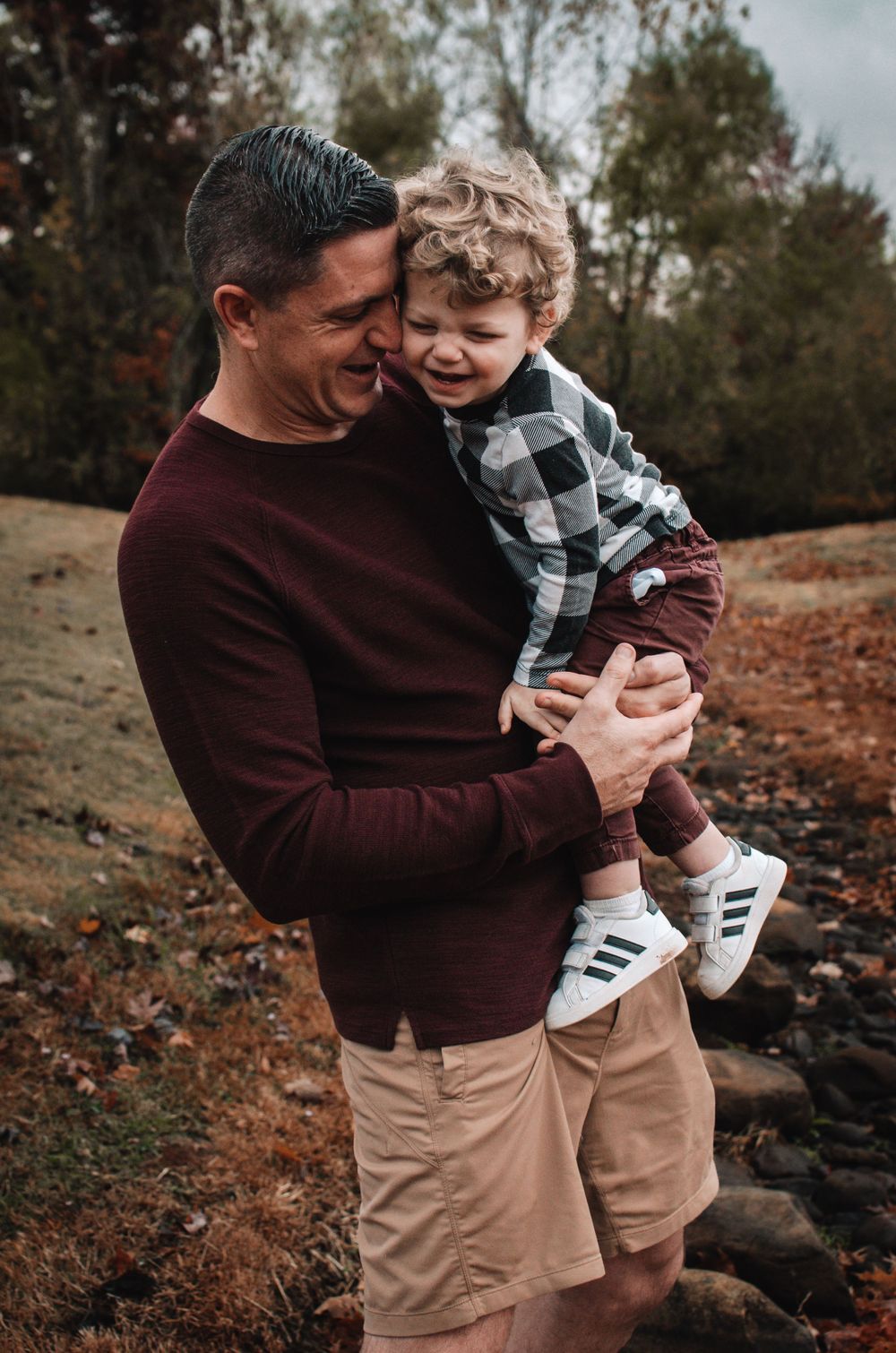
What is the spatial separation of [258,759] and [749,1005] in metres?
3.62

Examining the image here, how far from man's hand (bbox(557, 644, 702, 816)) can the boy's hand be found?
0.11 feet

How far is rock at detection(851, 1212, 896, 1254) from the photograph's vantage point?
3.53 metres

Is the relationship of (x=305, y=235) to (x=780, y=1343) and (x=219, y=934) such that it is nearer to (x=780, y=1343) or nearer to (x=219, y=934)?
(x=780, y=1343)

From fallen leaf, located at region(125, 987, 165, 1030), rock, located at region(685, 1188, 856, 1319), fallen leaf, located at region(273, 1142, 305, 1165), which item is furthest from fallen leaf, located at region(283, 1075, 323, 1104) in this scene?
rock, located at region(685, 1188, 856, 1319)

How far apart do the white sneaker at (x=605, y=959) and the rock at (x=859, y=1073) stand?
2728 mm

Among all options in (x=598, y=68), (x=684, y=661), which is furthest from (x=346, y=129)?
(x=684, y=661)

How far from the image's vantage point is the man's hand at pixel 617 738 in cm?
198

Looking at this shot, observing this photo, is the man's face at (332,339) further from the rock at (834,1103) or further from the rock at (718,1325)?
the rock at (834,1103)

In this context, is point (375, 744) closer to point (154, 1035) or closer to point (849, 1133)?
point (154, 1035)

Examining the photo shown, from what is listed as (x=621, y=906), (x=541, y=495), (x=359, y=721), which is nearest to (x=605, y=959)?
(x=621, y=906)

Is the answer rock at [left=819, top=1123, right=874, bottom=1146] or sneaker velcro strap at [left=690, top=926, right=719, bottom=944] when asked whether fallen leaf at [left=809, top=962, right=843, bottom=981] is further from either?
sneaker velcro strap at [left=690, top=926, right=719, bottom=944]

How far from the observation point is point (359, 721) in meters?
1.94

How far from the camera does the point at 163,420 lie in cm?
1767

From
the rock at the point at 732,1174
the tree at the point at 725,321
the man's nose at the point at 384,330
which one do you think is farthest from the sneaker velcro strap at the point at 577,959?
the tree at the point at 725,321
